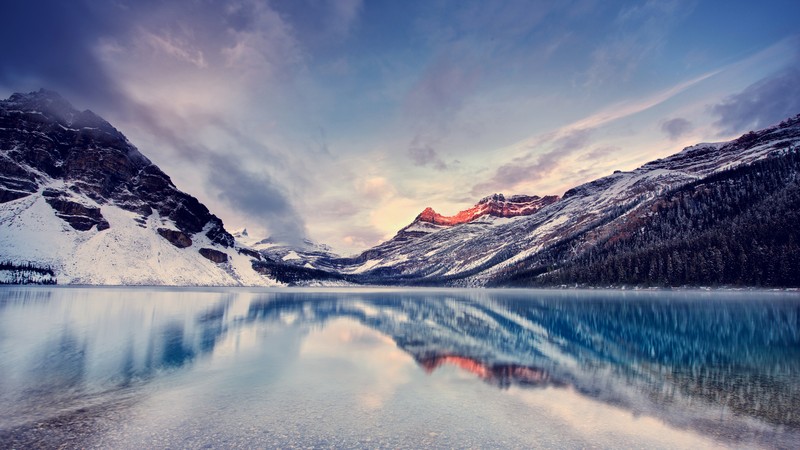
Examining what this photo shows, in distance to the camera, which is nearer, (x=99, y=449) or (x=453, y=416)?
(x=99, y=449)

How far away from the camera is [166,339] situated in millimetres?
40656

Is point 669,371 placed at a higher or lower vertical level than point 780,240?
lower

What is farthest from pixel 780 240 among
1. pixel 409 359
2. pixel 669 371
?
pixel 409 359

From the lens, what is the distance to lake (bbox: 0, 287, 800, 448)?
52.1 ft

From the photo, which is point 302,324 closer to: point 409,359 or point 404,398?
point 409,359

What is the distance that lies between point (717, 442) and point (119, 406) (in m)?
24.8

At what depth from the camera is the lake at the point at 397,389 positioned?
625 inches

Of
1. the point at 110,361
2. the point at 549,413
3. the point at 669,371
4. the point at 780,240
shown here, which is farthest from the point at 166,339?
the point at 780,240

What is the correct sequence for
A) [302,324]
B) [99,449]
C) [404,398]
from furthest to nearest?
[302,324]
[404,398]
[99,449]

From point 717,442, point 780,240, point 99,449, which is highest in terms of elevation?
point 780,240

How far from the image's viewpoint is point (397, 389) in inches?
936

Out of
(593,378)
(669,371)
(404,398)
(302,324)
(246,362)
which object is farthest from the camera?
(302,324)

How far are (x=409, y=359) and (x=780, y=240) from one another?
155 metres

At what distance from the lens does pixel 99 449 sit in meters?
14.2
